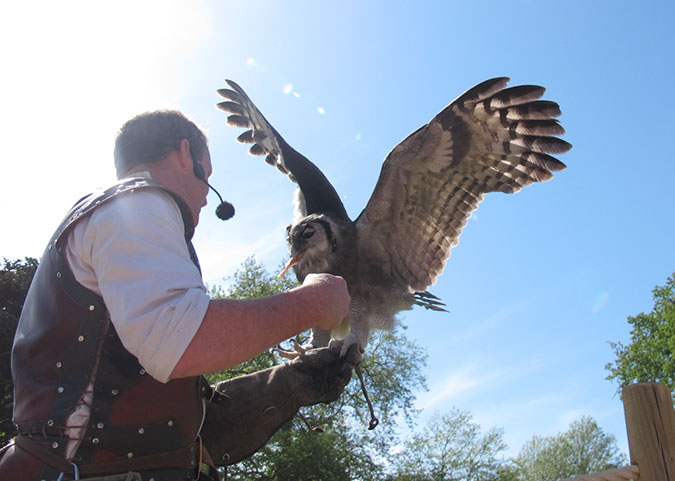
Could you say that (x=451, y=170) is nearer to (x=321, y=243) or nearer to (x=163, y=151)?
(x=321, y=243)

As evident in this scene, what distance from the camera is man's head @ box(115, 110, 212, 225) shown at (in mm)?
1902

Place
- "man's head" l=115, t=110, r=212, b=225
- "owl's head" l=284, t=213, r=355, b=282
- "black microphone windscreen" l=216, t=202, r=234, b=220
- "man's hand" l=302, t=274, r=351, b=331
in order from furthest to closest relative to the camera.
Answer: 1. "owl's head" l=284, t=213, r=355, b=282
2. "black microphone windscreen" l=216, t=202, r=234, b=220
3. "man's head" l=115, t=110, r=212, b=225
4. "man's hand" l=302, t=274, r=351, b=331

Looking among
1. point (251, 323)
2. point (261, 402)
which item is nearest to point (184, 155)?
point (251, 323)

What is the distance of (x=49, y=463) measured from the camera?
1451mm

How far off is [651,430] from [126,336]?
255 centimetres

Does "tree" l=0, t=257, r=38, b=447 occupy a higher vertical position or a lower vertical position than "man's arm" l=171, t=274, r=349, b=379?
higher

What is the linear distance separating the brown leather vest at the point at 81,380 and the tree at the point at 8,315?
10823 millimetres

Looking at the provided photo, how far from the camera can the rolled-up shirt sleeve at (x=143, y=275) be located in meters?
1.31

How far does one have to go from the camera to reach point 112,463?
1.47 metres

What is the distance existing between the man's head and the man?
0.61ft

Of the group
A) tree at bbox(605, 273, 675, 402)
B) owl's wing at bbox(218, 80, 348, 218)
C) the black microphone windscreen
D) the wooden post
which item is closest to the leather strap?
the black microphone windscreen

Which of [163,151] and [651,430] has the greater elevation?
[163,151]

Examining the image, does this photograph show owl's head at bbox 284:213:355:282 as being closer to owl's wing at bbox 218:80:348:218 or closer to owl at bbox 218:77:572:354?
owl at bbox 218:77:572:354

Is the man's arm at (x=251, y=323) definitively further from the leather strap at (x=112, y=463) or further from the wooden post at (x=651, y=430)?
the wooden post at (x=651, y=430)
